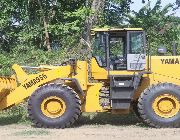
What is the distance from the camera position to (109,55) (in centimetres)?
1184

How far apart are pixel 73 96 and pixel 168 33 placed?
11.7 metres

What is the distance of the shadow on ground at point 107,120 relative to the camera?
12484 millimetres

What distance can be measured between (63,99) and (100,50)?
1570 millimetres

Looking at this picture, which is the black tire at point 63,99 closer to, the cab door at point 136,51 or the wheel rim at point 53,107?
the wheel rim at point 53,107

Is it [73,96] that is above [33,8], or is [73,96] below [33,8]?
below

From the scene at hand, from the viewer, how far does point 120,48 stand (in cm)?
1198

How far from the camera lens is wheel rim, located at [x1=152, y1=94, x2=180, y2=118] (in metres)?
11.5

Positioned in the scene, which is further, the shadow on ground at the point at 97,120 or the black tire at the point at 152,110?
the shadow on ground at the point at 97,120

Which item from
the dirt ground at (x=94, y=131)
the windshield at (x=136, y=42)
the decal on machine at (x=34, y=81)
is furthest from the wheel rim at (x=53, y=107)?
the windshield at (x=136, y=42)

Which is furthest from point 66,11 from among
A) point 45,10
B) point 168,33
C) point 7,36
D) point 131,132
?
point 131,132

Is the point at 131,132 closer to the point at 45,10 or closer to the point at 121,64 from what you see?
the point at 121,64

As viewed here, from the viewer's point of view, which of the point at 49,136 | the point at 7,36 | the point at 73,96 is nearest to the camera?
the point at 49,136

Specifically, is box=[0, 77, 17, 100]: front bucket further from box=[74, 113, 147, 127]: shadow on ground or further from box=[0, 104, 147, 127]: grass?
box=[74, 113, 147, 127]: shadow on ground

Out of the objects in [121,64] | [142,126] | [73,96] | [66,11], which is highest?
[66,11]
